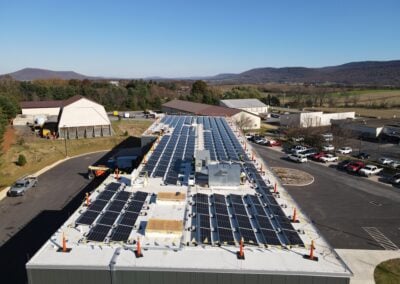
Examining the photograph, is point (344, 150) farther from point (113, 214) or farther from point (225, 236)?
point (113, 214)

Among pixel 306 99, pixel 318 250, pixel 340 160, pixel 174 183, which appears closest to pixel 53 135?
pixel 174 183

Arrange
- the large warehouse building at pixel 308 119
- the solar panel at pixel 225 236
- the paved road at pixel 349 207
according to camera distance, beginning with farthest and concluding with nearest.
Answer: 1. the large warehouse building at pixel 308 119
2. the paved road at pixel 349 207
3. the solar panel at pixel 225 236

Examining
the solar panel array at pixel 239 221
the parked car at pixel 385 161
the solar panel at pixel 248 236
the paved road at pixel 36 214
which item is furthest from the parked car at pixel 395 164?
the paved road at pixel 36 214

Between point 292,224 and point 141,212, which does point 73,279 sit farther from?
point 292,224

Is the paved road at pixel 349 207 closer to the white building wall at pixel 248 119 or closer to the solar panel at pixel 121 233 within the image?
the solar panel at pixel 121 233

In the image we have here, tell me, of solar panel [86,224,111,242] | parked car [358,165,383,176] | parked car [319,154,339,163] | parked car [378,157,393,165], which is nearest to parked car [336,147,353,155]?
parked car [319,154,339,163]

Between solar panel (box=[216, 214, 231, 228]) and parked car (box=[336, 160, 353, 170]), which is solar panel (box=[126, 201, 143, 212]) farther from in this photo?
parked car (box=[336, 160, 353, 170])

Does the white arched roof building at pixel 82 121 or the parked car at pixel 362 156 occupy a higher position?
the white arched roof building at pixel 82 121
